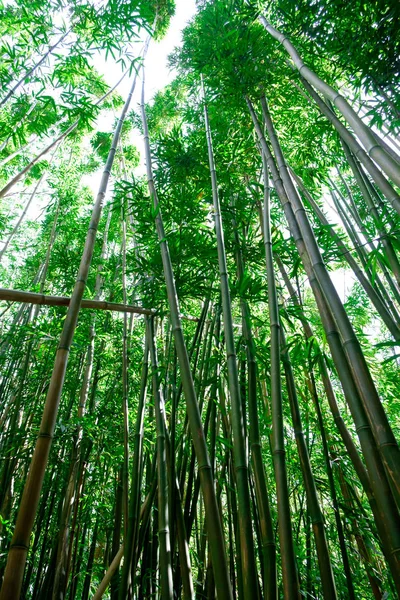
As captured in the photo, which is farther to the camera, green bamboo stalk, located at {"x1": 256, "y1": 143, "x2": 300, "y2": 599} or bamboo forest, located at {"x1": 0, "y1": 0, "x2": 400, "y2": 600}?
bamboo forest, located at {"x1": 0, "y1": 0, "x2": 400, "y2": 600}

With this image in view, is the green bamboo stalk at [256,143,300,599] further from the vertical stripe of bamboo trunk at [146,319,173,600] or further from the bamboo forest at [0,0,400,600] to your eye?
the vertical stripe of bamboo trunk at [146,319,173,600]

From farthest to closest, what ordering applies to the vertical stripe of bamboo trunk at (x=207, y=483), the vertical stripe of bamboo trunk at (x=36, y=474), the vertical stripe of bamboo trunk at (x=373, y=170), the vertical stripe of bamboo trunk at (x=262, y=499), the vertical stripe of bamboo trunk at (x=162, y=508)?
the vertical stripe of bamboo trunk at (x=373, y=170)
the vertical stripe of bamboo trunk at (x=162, y=508)
the vertical stripe of bamboo trunk at (x=262, y=499)
the vertical stripe of bamboo trunk at (x=207, y=483)
the vertical stripe of bamboo trunk at (x=36, y=474)

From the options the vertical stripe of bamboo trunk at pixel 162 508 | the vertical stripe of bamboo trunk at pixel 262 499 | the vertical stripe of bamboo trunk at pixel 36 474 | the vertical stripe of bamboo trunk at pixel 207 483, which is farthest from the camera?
the vertical stripe of bamboo trunk at pixel 162 508

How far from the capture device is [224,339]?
7.99ft

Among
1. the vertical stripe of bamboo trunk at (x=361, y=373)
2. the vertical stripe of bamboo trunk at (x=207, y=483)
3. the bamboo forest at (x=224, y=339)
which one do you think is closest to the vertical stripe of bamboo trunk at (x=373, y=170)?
the bamboo forest at (x=224, y=339)

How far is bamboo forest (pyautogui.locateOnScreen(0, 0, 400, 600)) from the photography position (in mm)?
1345

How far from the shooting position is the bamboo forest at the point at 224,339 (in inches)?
52.9

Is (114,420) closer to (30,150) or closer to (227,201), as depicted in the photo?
(227,201)

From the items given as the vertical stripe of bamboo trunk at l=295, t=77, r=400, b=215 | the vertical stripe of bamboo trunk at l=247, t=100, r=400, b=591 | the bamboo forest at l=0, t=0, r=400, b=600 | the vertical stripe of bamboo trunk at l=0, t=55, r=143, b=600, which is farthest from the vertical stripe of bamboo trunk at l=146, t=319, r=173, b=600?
the vertical stripe of bamboo trunk at l=295, t=77, r=400, b=215

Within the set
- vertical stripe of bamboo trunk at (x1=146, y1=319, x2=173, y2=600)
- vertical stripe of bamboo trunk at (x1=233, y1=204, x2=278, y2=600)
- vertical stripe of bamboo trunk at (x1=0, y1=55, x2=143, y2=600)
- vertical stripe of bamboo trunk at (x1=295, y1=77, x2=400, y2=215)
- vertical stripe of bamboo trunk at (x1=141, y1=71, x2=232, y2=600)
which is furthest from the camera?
vertical stripe of bamboo trunk at (x1=295, y1=77, x2=400, y2=215)

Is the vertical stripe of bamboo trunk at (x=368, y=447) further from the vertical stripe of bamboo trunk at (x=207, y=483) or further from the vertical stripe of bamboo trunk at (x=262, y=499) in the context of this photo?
the vertical stripe of bamboo trunk at (x=207, y=483)

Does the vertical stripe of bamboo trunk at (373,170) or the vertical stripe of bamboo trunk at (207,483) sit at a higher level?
the vertical stripe of bamboo trunk at (373,170)

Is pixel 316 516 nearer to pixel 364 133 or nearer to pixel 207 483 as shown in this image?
pixel 207 483

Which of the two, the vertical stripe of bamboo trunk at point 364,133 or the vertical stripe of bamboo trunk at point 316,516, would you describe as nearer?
the vertical stripe of bamboo trunk at point 316,516
